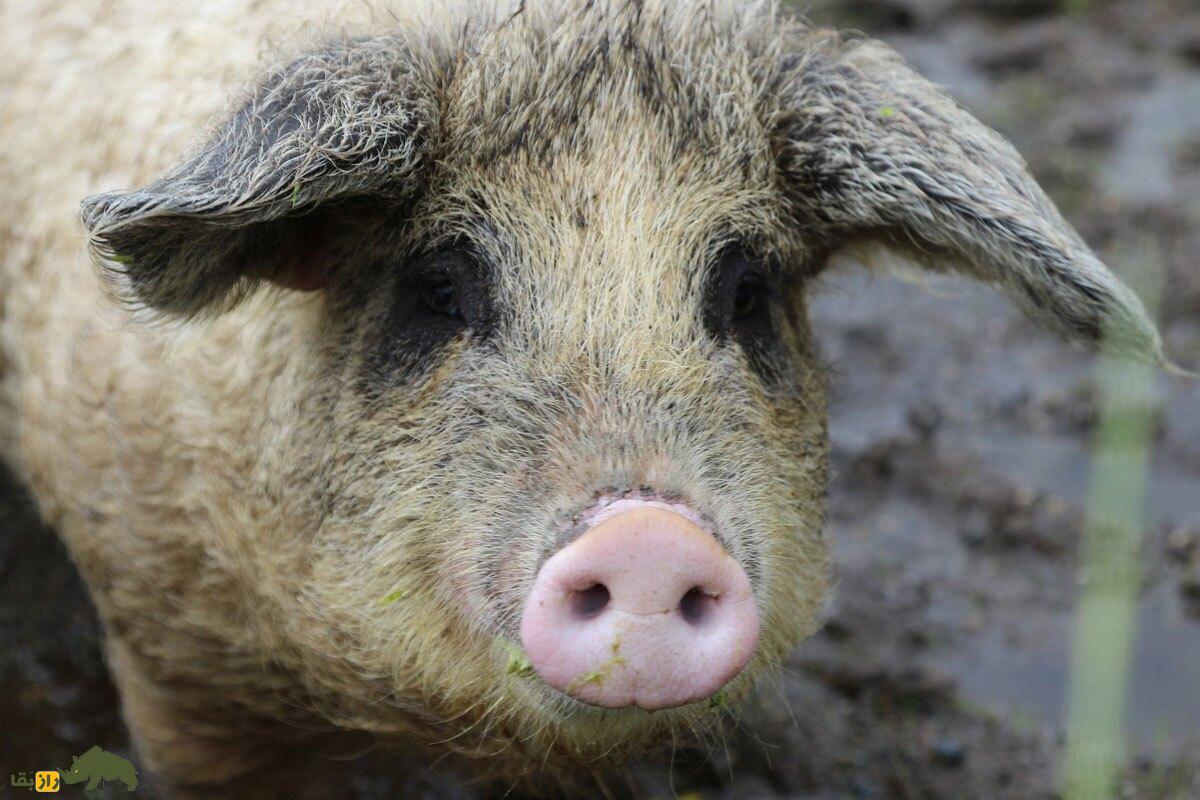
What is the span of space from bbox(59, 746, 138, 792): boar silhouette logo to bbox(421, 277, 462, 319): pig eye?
187 cm

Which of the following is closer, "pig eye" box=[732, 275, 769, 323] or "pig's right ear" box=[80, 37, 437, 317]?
"pig's right ear" box=[80, 37, 437, 317]

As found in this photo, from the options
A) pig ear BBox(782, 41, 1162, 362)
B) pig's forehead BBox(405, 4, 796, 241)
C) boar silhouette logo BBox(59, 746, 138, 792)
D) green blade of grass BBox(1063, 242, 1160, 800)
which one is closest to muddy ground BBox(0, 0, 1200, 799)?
green blade of grass BBox(1063, 242, 1160, 800)

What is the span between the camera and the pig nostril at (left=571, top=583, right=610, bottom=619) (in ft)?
8.29

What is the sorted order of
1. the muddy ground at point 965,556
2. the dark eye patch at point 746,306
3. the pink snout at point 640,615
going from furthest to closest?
the muddy ground at point 965,556, the dark eye patch at point 746,306, the pink snout at point 640,615

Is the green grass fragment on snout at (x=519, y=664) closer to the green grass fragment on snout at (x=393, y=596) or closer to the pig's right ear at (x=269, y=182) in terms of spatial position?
the green grass fragment on snout at (x=393, y=596)

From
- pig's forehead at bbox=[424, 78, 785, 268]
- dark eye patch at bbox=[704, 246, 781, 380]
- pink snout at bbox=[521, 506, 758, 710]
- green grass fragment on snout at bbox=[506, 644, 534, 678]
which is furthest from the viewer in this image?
dark eye patch at bbox=[704, 246, 781, 380]

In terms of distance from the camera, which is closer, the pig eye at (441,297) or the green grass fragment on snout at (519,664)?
the green grass fragment on snout at (519,664)

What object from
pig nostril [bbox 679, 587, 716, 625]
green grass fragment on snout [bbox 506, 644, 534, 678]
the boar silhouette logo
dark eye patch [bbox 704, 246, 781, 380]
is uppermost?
dark eye patch [bbox 704, 246, 781, 380]

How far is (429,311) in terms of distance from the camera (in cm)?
316

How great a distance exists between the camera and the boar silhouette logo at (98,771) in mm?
4207

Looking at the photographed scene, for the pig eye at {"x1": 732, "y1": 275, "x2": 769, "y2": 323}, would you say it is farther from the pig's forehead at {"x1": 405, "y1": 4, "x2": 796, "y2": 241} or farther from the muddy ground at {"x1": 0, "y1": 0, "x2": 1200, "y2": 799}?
the muddy ground at {"x1": 0, "y1": 0, "x2": 1200, "y2": 799}

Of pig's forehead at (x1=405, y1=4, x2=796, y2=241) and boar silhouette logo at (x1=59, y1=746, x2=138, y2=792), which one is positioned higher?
pig's forehead at (x1=405, y1=4, x2=796, y2=241)

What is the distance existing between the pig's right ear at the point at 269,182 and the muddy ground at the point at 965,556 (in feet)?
4.82

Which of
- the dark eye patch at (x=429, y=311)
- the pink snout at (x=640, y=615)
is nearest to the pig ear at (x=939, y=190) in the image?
the dark eye patch at (x=429, y=311)
